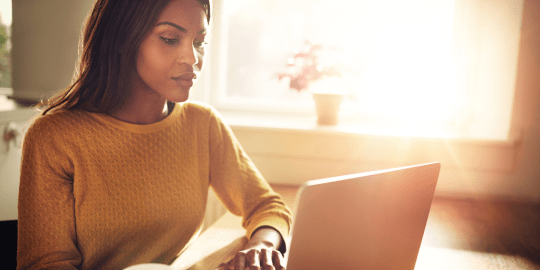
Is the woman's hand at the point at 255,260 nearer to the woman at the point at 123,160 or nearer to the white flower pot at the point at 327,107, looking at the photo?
the woman at the point at 123,160

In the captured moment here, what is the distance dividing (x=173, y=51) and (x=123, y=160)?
0.87 feet

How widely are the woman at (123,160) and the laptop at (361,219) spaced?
0.18m

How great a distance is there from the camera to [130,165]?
32.5 inches

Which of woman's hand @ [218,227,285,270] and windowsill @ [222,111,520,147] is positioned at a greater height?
windowsill @ [222,111,520,147]

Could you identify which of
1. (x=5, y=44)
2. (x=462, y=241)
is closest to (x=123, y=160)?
(x=462, y=241)

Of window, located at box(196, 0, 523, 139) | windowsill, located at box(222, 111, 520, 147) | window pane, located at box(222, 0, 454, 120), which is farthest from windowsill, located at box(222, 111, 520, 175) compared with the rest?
window pane, located at box(222, 0, 454, 120)

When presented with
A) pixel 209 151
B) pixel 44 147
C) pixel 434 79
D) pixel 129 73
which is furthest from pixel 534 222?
pixel 44 147

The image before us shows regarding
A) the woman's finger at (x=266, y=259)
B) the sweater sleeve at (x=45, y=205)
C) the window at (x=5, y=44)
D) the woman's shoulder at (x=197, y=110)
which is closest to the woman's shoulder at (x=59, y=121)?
the sweater sleeve at (x=45, y=205)

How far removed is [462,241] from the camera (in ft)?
3.32

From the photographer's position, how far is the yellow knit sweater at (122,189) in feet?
2.31

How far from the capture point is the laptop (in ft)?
1.52

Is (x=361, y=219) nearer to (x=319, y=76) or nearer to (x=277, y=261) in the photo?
(x=277, y=261)

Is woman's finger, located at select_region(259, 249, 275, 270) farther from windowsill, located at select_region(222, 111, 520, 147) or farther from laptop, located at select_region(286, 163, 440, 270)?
windowsill, located at select_region(222, 111, 520, 147)

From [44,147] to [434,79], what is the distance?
5.48ft
